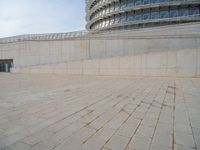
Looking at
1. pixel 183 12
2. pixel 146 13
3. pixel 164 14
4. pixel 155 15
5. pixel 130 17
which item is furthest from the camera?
pixel 130 17

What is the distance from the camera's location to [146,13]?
36031mm

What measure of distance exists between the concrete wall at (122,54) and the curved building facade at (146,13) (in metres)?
Answer: 16.3

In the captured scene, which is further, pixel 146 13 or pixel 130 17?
pixel 130 17

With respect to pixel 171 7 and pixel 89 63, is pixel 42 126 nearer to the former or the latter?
pixel 89 63

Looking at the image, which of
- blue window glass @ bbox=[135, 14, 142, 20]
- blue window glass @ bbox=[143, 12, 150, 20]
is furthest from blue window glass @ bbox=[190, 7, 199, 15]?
blue window glass @ bbox=[135, 14, 142, 20]

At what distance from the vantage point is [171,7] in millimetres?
34719

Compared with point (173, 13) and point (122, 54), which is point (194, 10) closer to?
point (173, 13)

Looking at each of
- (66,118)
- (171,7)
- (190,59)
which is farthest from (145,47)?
(171,7)

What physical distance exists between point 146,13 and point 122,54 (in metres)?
22.0

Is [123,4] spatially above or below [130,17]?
above

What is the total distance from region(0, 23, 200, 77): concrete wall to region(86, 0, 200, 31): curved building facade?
1626 cm

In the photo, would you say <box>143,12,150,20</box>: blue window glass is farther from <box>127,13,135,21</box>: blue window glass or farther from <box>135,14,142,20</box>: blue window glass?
<box>127,13,135,21</box>: blue window glass

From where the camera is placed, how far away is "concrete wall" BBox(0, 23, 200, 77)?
50.1ft

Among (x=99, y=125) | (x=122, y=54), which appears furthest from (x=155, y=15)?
(x=99, y=125)
